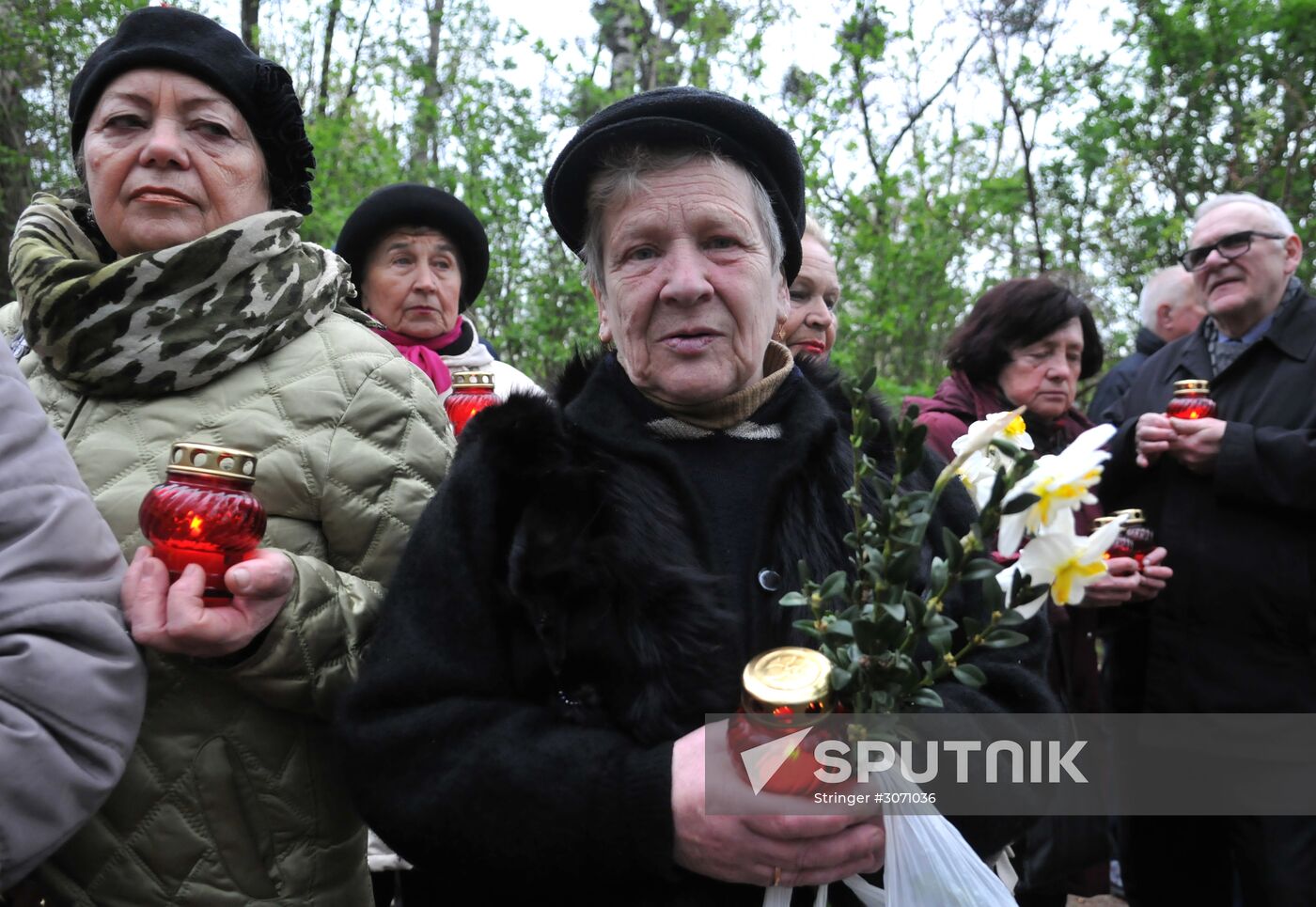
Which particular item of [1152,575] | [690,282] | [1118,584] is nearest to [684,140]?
[690,282]

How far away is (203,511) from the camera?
4.60ft

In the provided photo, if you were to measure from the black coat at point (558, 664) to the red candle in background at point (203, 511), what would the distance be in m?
0.25

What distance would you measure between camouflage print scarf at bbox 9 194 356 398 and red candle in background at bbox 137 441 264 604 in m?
0.35

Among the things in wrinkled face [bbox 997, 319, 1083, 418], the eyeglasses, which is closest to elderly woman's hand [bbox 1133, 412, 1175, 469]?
wrinkled face [bbox 997, 319, 1083, 418]

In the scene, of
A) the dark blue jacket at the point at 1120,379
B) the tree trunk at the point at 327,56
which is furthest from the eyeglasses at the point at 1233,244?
the tree trunk at the point at 327,56

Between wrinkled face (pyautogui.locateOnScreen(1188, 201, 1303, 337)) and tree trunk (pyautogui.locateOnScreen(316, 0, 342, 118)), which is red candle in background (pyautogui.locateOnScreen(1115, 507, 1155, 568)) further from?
tree trunk (pyautogui.locateOnScreen(316, 0, 342, 118))

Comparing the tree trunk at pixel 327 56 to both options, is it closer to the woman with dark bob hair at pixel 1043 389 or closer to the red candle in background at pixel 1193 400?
the woman with dark bob hair at pixel 1043 389

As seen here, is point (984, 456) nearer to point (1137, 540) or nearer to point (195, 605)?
point (195, 605)

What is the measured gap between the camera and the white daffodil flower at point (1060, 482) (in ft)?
4.17

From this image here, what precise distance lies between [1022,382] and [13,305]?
3207 mm

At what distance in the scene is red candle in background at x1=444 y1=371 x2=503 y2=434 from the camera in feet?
7.57

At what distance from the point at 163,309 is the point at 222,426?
0.68ft

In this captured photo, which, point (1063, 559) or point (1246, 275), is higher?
point (1246, 275)

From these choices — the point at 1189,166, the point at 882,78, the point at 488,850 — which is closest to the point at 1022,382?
the point at 488,850
